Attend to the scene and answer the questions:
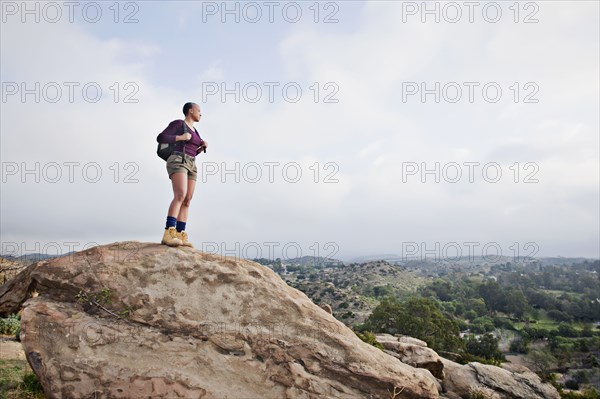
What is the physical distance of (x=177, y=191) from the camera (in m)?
8.97

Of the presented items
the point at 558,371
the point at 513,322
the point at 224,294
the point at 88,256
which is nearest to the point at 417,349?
the point at 224,294

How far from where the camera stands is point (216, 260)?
8.97 m

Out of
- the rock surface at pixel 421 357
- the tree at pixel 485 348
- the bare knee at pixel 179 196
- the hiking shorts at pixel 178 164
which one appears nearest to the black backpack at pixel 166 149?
the hiking shorts at pixel 178 164

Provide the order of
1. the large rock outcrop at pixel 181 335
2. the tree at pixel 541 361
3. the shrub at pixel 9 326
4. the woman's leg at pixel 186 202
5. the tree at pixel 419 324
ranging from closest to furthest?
the large rock outcrop at pixel 181 335 < the woman's leg at pixel 186 202 < the shrub at pixel 9 326 < the tree at pixel 419 324 < the tree at pixel 541 361

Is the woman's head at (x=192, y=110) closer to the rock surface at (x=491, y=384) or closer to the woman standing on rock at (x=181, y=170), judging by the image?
the woman standing on rock at (x=181, y=170)

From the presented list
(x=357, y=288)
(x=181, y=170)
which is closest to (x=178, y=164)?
(x=181, y=170)

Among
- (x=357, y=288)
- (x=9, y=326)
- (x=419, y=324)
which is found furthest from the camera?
(x=357, y=288)

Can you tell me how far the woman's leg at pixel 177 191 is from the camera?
29.4 feet

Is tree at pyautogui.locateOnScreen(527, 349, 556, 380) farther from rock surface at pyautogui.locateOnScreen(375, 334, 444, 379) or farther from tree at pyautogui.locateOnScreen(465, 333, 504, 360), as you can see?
rock surface at pyautogui.locateOnScreen(375, 334, 444, 379)

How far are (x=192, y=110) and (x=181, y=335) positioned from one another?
19.1 feet

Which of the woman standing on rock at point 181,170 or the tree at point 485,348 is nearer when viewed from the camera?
the woman standing on rock at point 181,170

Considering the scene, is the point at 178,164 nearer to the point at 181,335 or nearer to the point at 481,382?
the point at 181,335

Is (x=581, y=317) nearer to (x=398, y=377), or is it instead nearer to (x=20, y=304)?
(x=398, y=377)

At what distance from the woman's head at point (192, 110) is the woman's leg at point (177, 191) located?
69.5 inches
